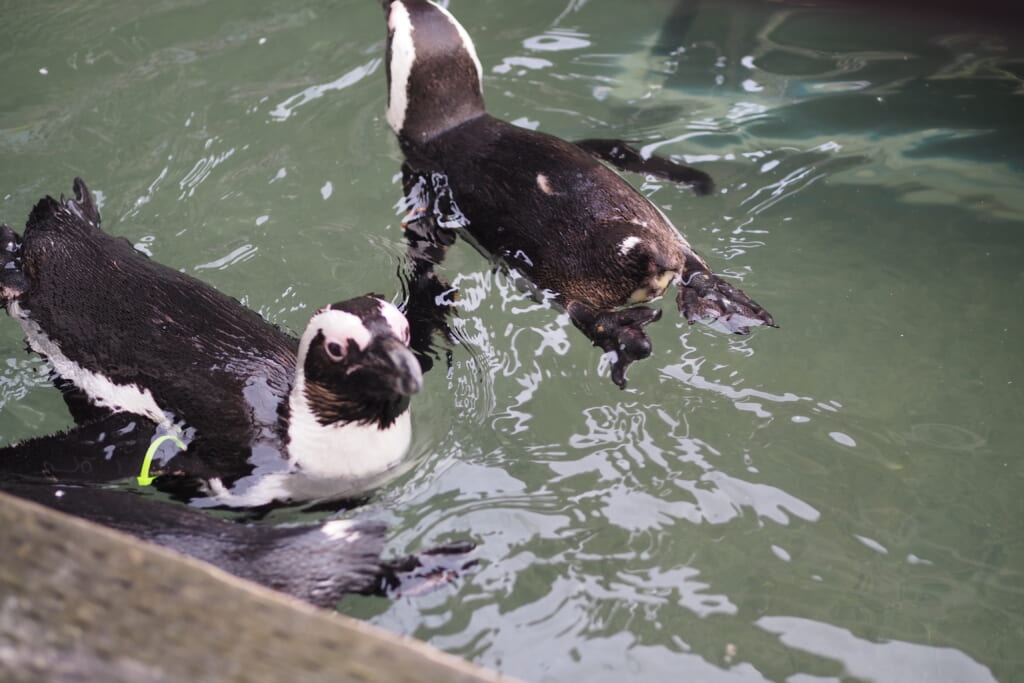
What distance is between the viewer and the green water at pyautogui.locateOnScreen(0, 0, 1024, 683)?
83.7 inches

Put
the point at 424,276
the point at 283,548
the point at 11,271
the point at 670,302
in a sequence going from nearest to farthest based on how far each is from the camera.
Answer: the point at 283,548 → the point at 11,271 → the point at 670,302 → the point at 424,276

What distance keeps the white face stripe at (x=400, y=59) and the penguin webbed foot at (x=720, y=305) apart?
1.32 m

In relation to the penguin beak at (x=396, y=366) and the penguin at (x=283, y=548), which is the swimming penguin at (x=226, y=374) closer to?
the penguin beak at (x=396, y=366)

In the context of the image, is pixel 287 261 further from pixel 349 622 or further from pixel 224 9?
pixel 349 622

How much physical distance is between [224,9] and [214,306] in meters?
2.43

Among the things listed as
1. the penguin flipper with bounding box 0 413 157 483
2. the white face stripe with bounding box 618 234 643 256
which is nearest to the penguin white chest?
the penguin flipper with bounding box 0 413 157 483

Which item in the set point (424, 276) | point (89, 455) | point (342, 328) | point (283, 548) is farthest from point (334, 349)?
point (424, 276)

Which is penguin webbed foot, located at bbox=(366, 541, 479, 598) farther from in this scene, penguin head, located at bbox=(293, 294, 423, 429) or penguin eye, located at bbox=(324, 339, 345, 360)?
penguin eye, located at bbox=(324, 339, 345, 360)

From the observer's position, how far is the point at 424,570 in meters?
2.07

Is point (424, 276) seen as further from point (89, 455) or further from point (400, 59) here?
point (89, 455)

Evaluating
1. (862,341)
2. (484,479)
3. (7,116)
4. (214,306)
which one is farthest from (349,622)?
(7,116)

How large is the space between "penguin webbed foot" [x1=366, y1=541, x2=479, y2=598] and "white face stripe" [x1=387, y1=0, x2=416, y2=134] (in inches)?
72.1

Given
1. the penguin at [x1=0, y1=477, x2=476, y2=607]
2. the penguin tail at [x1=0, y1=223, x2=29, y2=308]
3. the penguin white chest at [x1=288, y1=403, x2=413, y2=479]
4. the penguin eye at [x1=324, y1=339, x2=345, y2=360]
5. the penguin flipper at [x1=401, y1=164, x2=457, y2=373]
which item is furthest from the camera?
the penguin flipper at [x1=401, y1=164, x2=457, y2=373]

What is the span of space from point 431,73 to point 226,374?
1526 mm
